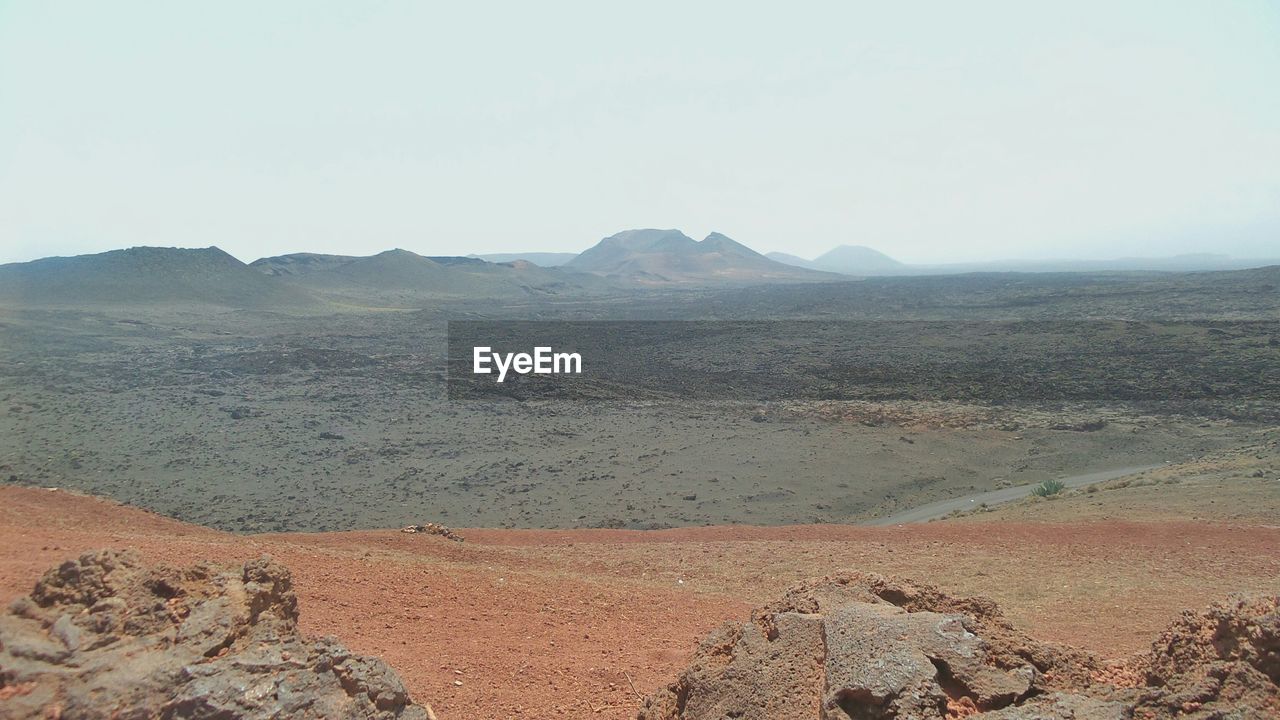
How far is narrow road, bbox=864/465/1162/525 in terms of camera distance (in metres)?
14.5

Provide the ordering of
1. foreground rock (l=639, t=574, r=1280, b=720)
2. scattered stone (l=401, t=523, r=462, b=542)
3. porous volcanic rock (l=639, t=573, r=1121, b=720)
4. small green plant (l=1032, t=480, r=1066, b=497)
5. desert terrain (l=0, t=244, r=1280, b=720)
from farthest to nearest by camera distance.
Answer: small green plant (l=1032, t=480, r=1066, b=497)
scattered stone (l=401, t=523, r=462, b=542)
desert terrain (l=0, t=244, r=1280, b=720)
porous volcanic rock (l=639, t=573, r=1121, b=720)
foreground rock (l=639, t=574, r=1280, b=720)

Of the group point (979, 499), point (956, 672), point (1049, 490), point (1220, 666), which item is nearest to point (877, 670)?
point (956, 672)

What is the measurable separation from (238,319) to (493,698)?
5126cm

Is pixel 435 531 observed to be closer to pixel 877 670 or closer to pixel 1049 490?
pixel 877 670

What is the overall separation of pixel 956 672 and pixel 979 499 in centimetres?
1391

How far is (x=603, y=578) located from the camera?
309 inches

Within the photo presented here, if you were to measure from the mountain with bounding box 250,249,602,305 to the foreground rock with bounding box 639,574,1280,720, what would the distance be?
72075 millimetres

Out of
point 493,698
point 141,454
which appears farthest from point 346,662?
point 141,454

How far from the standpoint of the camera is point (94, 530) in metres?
8.12

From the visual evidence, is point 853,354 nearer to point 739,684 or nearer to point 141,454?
point 141,454

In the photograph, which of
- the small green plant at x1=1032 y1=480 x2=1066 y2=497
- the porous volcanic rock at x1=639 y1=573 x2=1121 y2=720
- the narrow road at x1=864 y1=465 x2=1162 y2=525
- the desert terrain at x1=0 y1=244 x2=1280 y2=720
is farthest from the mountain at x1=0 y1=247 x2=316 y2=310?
the porous volcanic rock at x1=639 y1=573 x2=1121 y2=720

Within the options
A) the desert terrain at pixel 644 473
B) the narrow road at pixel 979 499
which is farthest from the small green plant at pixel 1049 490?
the narrow road at pixel 979 499

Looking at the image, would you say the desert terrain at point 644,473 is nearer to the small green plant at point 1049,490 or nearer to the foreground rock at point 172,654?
the small green plant at point 1049,490

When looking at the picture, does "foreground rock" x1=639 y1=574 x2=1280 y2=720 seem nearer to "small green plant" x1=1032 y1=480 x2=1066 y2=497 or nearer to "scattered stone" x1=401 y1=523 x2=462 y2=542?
"scattered stone" x1=401 y1=523 x2=462 y2=542
